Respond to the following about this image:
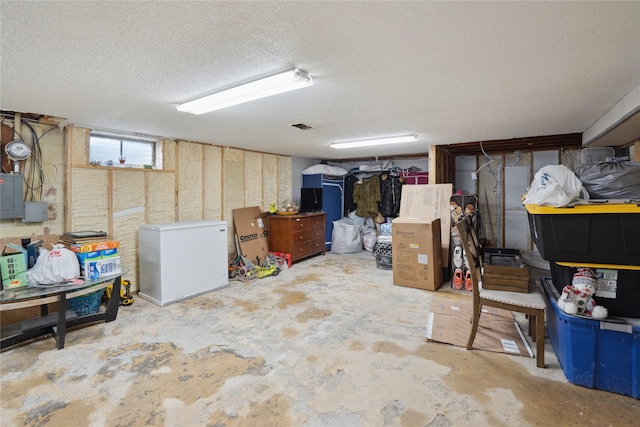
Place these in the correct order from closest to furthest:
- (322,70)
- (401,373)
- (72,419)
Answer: (72,419) < (322,70) < (401,373)

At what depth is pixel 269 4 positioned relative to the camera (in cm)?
128

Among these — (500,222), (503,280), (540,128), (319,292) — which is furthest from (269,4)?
(500,222)

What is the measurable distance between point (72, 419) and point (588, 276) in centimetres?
339

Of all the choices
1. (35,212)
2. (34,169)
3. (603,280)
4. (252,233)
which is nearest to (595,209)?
(603,280)

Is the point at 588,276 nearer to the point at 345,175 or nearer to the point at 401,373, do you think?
the point at 401,373

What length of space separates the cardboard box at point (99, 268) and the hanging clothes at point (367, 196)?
4.85m

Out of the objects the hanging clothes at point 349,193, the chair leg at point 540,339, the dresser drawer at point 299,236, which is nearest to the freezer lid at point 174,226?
the dresser drawer at point 299,236

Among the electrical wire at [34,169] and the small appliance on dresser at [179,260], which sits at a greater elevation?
the electrical wire at [34,169]

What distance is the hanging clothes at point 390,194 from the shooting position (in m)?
6.56

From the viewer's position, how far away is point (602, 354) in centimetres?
199

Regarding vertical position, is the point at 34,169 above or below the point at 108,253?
above

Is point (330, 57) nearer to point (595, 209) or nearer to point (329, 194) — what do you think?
point (595, 209)

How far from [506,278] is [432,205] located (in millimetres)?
2482

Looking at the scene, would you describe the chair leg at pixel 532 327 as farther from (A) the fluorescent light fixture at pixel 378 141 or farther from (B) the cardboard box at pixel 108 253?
(B) the cardboard box at pixel 108 253
